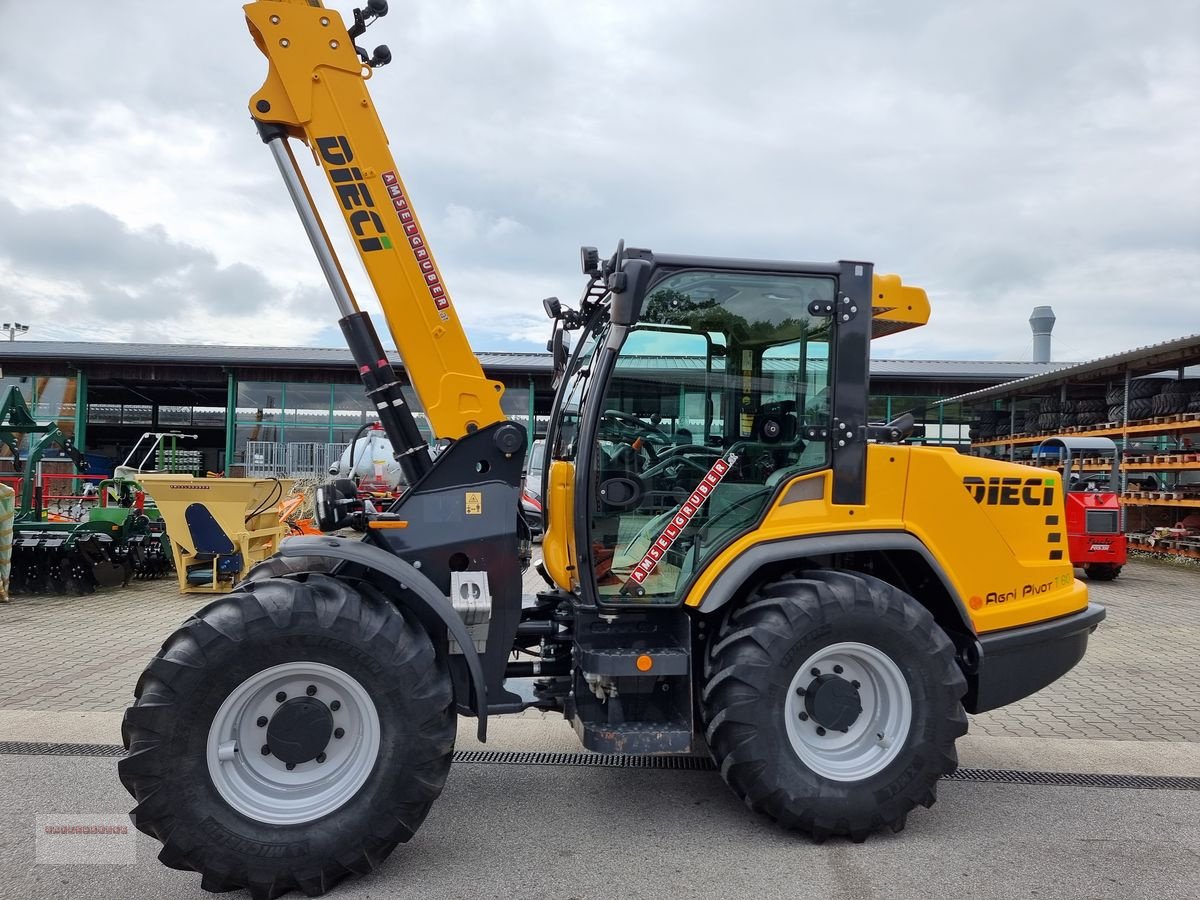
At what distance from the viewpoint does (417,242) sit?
3869 millimetres

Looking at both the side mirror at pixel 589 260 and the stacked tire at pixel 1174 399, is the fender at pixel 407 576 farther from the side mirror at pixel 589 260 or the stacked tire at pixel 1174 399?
the stacked tire at pixel 1174 399

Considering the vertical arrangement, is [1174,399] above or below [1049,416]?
above

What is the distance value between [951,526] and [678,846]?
1925 millimetres

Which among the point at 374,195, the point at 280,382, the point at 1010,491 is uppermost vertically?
the point at 280,382

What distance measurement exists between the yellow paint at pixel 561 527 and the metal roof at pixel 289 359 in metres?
19.4

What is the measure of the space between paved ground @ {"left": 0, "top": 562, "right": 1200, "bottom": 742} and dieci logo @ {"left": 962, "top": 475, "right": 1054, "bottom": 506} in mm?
1880

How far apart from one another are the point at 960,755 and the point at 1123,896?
1596mm

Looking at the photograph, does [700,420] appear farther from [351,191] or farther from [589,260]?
[351,191]

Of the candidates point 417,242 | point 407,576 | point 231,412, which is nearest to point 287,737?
point 407,576

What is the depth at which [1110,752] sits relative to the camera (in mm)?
4887

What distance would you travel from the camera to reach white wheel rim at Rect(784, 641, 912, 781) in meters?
3.69

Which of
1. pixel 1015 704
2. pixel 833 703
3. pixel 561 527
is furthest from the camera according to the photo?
pixel 1015 704

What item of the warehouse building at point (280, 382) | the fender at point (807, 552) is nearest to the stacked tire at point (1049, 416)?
the warehouse building at point (280, 382)

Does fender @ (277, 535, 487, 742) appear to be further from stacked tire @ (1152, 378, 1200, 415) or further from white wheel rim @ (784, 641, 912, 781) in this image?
stacked tire @ (1152, 378, 1200, 415)
